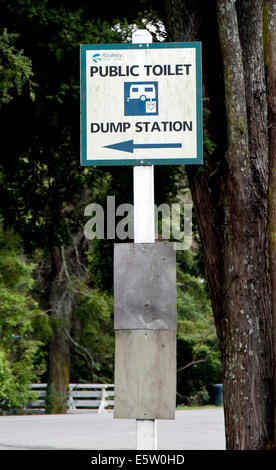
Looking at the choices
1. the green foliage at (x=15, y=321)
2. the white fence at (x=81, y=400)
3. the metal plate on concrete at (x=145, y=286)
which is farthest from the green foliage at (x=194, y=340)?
the metal plate on concrete at (x=145, y=286)

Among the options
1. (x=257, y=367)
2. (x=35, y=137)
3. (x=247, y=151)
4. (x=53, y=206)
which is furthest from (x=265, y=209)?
(x=53, y=206)

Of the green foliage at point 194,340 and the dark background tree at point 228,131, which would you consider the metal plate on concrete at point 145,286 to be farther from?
the green foliage at point 194,340

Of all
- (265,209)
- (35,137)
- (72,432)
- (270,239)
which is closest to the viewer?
(270,239)

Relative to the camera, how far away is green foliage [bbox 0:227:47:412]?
24.8 meters

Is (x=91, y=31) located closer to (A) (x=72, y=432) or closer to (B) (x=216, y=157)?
(B) (x=216, y=157)

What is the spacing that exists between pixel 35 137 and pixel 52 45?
2585 mm

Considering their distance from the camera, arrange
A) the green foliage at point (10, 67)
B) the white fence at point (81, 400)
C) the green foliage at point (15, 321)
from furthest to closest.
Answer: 1. the white fence at point (81, 400)
2. the green foliage at point (15, 321)
3. the green foliage at point (10, 67)

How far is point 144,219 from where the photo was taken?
19.8ft

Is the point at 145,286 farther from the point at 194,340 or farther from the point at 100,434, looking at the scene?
the point at 194,340

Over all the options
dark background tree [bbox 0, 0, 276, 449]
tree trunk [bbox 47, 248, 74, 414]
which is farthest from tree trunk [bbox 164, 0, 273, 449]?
tree trunk [bbox 47, 248, 74, 414]

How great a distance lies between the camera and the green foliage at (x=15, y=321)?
24.8 meters

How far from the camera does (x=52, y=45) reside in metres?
10.7

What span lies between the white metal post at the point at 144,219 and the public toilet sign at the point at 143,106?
9 centimetres

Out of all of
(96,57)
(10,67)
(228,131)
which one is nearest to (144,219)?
(96,57)
